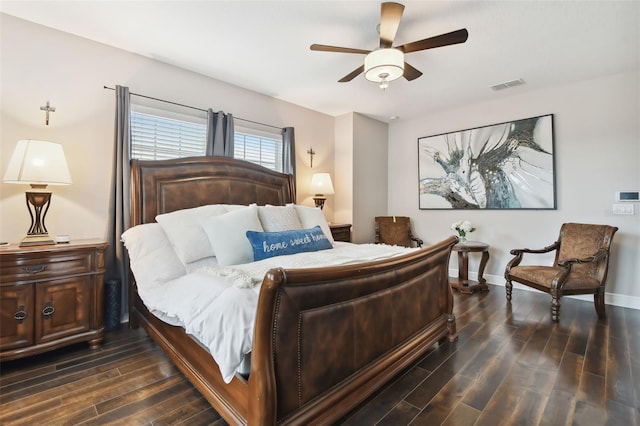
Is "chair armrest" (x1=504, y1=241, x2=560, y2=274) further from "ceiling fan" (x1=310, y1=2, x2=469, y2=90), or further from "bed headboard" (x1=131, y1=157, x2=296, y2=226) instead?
"bed headboard" (x1=131, y1=157, x2=296, y2=226)

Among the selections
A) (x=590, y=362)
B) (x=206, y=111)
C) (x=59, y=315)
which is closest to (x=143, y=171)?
(x=206, y=111)

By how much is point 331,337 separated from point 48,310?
2.24 meters

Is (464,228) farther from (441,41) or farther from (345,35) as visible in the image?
(345,35)

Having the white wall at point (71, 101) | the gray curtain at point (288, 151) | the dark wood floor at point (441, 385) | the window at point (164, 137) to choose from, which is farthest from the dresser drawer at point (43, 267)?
the gray curtain at point (288, 151)

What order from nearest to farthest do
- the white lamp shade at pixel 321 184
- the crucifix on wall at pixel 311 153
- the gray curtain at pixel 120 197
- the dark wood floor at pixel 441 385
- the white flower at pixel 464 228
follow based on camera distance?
the dark wood floor at pixel 441 385
the gray curtain at pixel 120 197
the white flower at pixel 464 228
the white lamp shade at pixel 321 184
the crucifix on wall at pixel 311 153

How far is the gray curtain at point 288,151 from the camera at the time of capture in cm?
422

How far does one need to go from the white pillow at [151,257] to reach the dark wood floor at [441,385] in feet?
2.14

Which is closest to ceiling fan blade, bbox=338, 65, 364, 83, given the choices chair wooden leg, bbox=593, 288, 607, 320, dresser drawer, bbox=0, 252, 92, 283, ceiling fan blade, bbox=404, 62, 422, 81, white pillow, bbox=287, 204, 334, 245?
ceiling fan blade, bbox=404, 62, 422, 81

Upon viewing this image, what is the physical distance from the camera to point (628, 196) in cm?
343

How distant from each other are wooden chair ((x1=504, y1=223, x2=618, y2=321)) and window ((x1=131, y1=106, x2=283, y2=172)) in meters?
3.78

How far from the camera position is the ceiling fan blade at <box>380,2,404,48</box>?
2008 mm

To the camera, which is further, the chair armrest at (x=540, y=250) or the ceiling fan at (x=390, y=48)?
the chair armrest at (x=540, y=250)

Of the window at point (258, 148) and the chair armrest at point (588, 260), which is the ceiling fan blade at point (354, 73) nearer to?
the window at point (258, 148)

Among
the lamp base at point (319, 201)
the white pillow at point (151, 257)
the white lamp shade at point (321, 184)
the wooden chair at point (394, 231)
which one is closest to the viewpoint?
the white pillow at point (151, 257)
